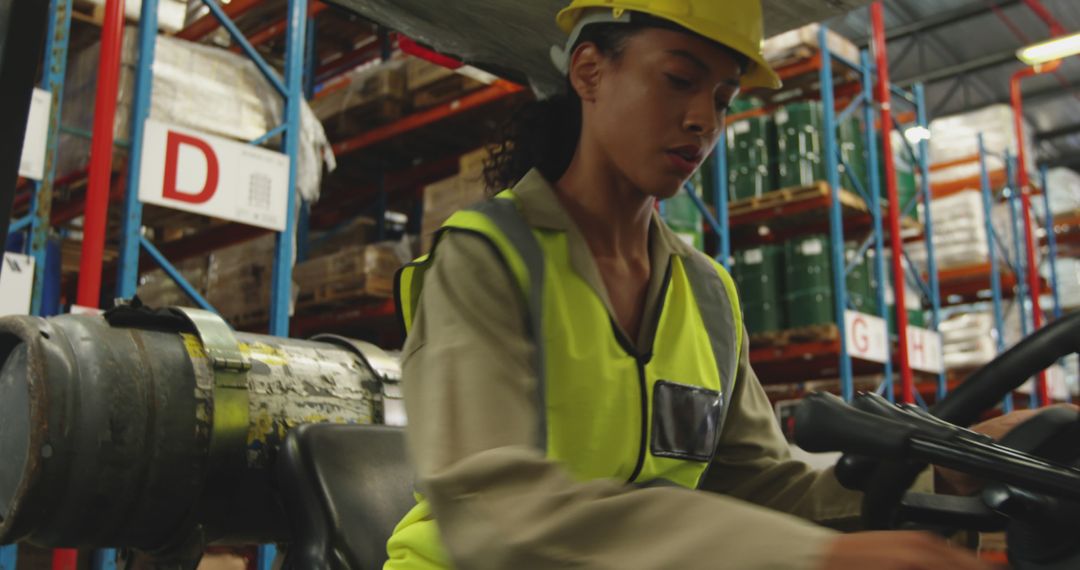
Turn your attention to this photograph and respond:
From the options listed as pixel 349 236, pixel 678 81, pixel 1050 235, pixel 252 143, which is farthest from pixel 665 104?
pixel 1050 235

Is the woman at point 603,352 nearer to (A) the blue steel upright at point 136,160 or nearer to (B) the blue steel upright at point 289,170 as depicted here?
(A) the blue steel upright at point 136,160

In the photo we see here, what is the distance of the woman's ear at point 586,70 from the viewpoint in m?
1.76

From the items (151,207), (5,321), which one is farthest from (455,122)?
(5,321)

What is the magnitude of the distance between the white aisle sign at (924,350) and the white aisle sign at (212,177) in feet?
19.5

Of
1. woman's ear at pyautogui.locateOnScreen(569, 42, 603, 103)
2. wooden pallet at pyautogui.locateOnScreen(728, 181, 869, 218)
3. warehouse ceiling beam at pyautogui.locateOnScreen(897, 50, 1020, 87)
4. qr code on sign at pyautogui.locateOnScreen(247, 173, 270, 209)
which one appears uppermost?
warehouse ceiling beam at pyautogui.locateOnScreen(897, 50, 1020, 87)

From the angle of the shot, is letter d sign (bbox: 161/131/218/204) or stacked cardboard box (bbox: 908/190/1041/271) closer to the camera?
letter d sign (bbox: 161/131/218/204)

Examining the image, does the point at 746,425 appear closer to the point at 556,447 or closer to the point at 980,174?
the point at 556,447

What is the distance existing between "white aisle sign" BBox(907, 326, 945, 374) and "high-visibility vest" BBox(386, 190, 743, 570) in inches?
302

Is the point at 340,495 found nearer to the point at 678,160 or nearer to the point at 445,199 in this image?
the point at 678,160

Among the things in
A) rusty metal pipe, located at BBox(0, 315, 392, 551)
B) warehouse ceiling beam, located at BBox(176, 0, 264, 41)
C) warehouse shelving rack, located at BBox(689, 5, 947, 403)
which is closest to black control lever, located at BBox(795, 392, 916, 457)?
rusty metal pipe, located at BBox(0, 315, 392, 551)

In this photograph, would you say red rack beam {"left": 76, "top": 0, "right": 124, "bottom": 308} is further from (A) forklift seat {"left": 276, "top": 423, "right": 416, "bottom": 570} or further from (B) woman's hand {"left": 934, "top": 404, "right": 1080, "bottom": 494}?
(B) woman's hand {"left": 934, "top": 404, "right": 1080, "bottom": 494}

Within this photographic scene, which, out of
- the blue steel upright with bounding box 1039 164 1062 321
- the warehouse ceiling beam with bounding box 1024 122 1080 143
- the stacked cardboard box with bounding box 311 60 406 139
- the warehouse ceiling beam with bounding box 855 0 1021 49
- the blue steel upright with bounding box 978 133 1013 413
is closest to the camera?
the stacked cardboard box with bounding box 311 60 406 139

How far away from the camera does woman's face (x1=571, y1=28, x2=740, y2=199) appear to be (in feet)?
5.34

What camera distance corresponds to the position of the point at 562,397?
1.54 m
